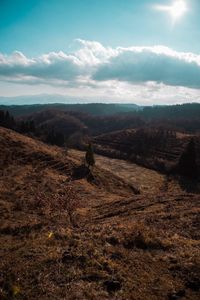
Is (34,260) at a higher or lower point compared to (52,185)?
higher

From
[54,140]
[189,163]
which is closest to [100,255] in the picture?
[189,163]

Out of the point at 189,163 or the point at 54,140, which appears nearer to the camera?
the point at 189,163

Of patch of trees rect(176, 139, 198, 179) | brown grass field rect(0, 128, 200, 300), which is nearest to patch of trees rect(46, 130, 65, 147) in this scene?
patch of trees rect(176, 139, 198, 179)

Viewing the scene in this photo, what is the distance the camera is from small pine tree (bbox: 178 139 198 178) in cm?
10106

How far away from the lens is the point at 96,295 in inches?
456

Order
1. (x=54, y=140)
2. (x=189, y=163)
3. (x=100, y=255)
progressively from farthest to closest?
(x=54, y=140) < (x=189, y=163) < (x=100, y=255)

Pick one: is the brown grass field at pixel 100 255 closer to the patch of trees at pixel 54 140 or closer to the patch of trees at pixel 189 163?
the patch of trees at pixel 189 163

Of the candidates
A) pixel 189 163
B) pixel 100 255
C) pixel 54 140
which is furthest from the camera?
pixel 54 140

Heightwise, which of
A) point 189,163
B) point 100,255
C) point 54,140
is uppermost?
point 100,255

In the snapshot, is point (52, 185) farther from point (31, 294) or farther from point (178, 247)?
point (31, 294)

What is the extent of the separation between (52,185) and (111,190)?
54.6 feet

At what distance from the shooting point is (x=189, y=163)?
102m

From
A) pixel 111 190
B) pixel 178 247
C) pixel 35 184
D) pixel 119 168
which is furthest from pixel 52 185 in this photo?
pixel 119 168

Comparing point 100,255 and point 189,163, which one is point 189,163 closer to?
point 189,163
